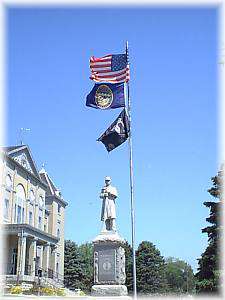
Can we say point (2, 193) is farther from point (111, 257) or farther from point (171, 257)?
point (171, 257)

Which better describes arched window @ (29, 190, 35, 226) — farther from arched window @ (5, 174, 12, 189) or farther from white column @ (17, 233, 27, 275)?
white column @ (17, 233, 27, 275)

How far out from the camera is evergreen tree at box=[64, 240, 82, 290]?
220 ft

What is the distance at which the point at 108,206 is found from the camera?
16.5m

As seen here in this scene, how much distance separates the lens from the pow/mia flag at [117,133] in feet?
54.3

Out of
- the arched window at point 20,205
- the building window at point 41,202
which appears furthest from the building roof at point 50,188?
the arched window at point 20,205

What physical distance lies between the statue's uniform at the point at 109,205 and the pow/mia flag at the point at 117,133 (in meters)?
1.51

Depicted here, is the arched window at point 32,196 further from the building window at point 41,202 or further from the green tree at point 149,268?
the green tree at point 149,268

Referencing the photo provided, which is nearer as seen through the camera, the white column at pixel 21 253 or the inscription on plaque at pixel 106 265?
the inscription on plaque at pixel 106 265

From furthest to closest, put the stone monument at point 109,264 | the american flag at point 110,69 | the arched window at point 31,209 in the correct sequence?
the arched window at point 31,209 → the american flag at point 110,69 → the stone monument at point 109,264

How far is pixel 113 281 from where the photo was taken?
15516 mm

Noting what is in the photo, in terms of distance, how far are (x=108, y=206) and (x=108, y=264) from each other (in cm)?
208

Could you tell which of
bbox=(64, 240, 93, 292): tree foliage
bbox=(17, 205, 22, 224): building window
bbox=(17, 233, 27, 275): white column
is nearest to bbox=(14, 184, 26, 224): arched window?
bbox=(17, 205, 22, 224): building window

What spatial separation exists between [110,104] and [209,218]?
11088 millimetres

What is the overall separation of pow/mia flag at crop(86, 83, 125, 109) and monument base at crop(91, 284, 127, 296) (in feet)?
21.2
